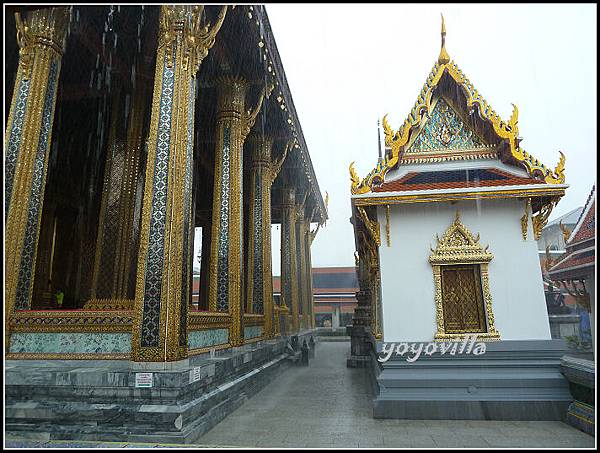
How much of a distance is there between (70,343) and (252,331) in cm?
494

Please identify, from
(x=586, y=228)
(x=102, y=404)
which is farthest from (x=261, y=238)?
(x=586, y=228)

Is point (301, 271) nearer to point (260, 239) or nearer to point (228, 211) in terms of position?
point (260, 239)

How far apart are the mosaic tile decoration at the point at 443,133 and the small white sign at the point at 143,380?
5.61 m

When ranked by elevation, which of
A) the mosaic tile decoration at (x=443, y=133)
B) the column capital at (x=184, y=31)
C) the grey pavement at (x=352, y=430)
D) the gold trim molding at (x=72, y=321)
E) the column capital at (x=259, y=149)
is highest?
the column capital at (x=259, y=149)

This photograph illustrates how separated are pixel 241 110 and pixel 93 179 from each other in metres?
6.23

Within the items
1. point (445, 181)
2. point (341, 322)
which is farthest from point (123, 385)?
point (341, 322)

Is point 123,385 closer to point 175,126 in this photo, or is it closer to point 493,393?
point 175,126

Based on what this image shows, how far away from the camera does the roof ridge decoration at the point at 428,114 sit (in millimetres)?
6836

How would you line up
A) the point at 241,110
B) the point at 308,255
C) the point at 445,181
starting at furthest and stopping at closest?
the point at 308,255 → the point at 241,110 → the point at 445,181

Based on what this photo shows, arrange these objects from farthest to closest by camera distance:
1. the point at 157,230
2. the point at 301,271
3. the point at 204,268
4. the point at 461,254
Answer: the point at 301,271 → the point at 204,268 → the point at 461,254 → the point at 157,230

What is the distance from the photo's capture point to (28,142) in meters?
6.53

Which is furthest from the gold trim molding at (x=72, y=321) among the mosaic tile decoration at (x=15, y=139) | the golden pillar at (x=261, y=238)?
the golden pillar at (x=261, y=238)

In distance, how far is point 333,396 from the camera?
8258mm

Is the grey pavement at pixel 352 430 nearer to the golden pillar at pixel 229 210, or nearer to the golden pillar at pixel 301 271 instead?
the golden pillar at pixel 229 210
